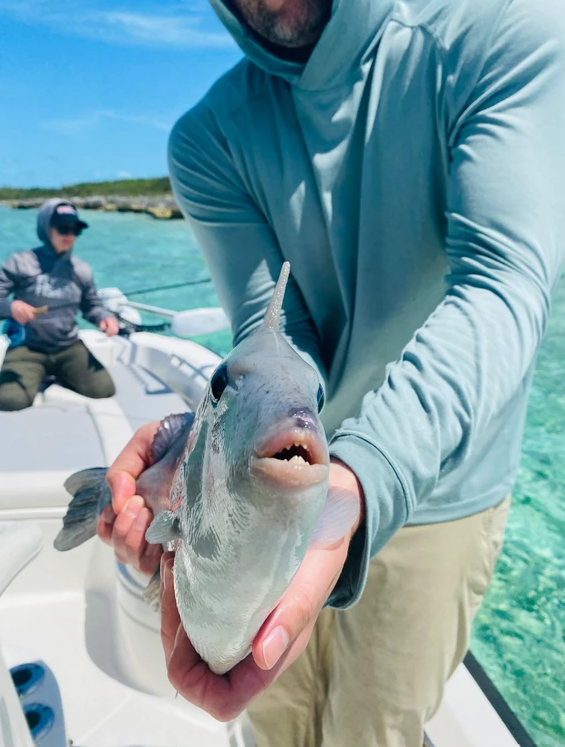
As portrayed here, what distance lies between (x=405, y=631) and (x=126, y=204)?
28.5 meters

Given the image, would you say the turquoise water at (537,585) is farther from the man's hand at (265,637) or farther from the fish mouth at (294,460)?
the fish mouth at (294,460)

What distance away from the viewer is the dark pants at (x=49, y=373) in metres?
3.35

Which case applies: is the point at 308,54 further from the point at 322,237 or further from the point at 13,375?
the point at 13,375

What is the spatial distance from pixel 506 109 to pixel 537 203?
17cm

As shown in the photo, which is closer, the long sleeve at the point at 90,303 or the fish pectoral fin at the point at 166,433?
the fish pectoral fin at the point at 166,433

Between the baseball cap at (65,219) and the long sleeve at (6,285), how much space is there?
1.35 ft

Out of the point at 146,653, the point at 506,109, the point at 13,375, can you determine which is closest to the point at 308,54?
the point at 506,109

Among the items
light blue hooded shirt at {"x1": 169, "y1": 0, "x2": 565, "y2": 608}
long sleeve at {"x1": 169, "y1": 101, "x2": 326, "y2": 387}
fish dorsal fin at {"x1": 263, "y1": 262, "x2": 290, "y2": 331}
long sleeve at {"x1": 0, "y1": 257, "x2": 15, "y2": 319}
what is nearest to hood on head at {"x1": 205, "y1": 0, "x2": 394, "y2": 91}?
light blue hooded shirt at {"x1": 169, "y1": 0, "x2": 565, "y2": 608}

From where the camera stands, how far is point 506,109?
3.06 feet

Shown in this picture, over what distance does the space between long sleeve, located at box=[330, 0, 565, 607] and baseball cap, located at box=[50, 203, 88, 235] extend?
375cm

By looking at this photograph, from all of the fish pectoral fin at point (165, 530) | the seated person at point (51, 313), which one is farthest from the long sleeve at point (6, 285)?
the fish pectoral fin at point (165, 530)

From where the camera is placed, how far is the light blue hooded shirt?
32.2 inches

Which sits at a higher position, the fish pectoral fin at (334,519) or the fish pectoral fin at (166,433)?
the fish pectoral fin at (334,519)

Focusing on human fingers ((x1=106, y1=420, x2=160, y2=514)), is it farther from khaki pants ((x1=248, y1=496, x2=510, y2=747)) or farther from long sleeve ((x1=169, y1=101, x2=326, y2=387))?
khaki pants ((x1=248, y1=496, x2=510, y2=747))
